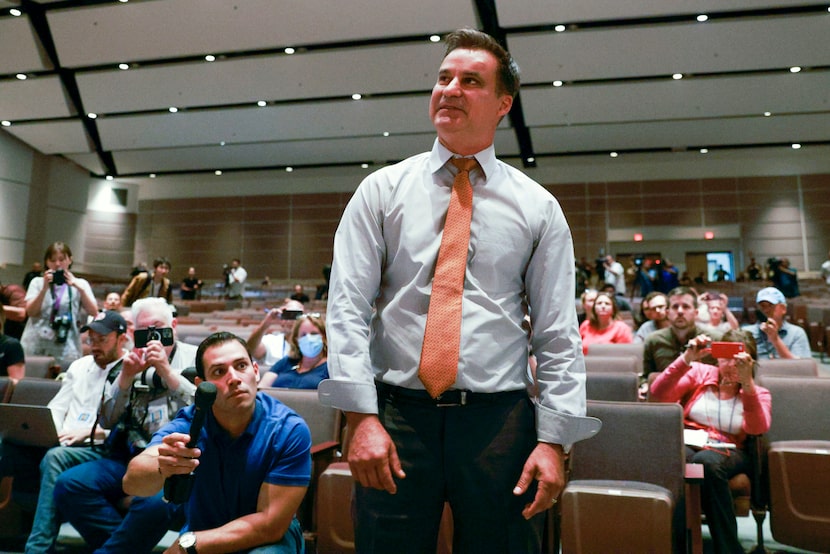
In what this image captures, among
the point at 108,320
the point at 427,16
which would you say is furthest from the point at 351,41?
the point at 108,320

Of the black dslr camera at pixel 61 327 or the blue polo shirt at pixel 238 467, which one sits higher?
the black dslr camera at pixel 61 327

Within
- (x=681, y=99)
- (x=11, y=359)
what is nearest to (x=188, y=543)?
(x=11, y=359)

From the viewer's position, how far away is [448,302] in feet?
3.52

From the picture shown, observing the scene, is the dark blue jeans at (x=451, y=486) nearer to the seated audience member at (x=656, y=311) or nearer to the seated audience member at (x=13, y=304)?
the seated audience member at (x=656, y=311)

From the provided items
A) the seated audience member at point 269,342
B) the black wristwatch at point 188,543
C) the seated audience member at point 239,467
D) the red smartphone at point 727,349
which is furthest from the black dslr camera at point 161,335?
the red smartphone at point 727,349

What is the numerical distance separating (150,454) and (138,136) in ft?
42.6

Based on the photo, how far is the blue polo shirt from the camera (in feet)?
5.72

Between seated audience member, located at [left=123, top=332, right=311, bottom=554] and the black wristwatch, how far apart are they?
0.03 metres

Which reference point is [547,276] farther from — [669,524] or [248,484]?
[669,524]

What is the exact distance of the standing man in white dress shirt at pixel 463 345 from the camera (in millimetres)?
1035

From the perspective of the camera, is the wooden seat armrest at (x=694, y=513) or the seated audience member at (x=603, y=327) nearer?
the wooden seat armrest at (x=694, y=513)

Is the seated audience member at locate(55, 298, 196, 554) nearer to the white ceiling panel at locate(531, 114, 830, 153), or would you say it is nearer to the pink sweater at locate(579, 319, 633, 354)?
the pink sweater at locate(579, 319, 633, 354)

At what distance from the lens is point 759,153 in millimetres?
13977

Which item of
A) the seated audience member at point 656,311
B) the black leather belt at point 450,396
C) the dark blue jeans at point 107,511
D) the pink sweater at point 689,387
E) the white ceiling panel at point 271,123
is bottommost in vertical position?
the dark blue jeans at point 107,511
